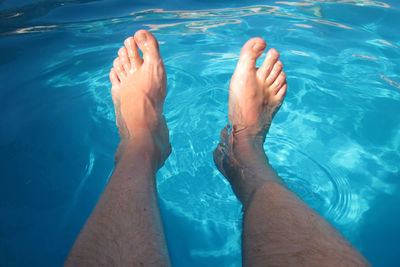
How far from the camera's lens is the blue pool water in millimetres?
1495

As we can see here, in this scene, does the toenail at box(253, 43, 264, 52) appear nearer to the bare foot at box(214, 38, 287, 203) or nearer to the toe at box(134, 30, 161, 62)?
the bare foot at box(214, 38, 287, 203)

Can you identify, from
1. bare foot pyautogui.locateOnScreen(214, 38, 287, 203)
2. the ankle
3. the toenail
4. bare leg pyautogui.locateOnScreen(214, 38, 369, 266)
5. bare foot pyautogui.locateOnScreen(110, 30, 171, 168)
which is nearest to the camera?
bare leg pyautogui.locateOnScreen(214, 38, 369, 266)

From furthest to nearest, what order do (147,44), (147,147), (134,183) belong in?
(147,44)
(147,147)
(134,183)

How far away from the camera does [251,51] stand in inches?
66.1

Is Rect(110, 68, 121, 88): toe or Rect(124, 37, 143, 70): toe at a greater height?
Rect(124, 37, 143, 70): toe

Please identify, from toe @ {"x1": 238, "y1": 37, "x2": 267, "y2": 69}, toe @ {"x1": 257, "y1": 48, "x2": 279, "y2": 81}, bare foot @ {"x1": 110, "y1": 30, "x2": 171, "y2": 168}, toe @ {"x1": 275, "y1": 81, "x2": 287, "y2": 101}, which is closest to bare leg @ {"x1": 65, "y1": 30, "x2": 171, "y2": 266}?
bare foot @ {"x1": 110, "y1": 30, "x2": 171, "y2": 168}

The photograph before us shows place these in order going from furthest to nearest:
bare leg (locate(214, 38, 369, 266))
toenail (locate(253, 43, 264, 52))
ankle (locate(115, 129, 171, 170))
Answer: toenail (locate(253, 43, 264, 52)) < ankle (locate(115, 129, 171, 170)) < bare leg (locate(214, 38, 369, 266))

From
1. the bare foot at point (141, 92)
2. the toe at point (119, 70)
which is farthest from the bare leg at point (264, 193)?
the toe at point (119, 70)

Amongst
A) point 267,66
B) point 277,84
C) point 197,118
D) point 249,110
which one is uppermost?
point 267,66

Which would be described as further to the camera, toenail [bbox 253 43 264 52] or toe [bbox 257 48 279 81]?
toe [bbox 257 48 279 81]

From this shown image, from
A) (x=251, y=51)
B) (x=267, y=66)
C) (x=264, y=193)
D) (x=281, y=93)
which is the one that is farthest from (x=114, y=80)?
(x=264, y=193)

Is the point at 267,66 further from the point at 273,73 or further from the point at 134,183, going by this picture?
the point at 134,183

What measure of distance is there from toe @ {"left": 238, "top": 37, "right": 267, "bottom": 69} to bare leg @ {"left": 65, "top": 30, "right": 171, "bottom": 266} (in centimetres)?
58

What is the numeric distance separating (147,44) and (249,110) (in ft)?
2.74
